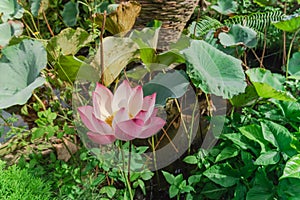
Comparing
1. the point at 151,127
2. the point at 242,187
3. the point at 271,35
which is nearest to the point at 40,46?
the point at 151,127

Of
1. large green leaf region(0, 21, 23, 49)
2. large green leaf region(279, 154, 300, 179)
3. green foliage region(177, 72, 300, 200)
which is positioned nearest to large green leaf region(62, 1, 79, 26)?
large green leaf region(0, 21, 23, 49)

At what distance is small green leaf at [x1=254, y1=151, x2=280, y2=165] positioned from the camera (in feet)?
3.49

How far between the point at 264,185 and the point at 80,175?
0.58 meters

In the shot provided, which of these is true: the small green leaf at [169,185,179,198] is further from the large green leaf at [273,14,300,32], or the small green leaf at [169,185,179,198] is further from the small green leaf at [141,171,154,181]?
the large green leaf at [273,14,300,32]

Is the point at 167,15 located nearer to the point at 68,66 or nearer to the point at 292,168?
the point at 68,66

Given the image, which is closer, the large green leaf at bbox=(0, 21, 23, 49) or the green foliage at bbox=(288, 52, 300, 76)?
the large green leaf at bbox=(0, 21, 23, 49)

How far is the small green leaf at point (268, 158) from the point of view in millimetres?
1062

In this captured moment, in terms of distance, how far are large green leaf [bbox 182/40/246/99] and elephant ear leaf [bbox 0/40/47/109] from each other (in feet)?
1.30

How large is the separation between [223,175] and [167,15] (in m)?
0.62

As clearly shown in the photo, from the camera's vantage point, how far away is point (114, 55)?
3.27 ft

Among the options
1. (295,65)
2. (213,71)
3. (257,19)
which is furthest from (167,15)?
(257,19)

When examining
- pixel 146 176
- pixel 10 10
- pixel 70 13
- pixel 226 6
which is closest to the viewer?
pixel 146 176

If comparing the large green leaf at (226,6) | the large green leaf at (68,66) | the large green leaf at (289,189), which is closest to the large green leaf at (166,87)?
the large green leaf at (68,66)

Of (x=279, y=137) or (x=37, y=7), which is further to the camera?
(x=37, y=7)
